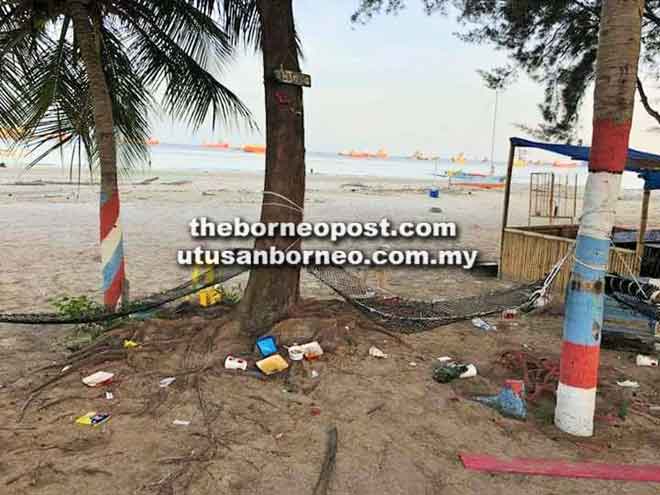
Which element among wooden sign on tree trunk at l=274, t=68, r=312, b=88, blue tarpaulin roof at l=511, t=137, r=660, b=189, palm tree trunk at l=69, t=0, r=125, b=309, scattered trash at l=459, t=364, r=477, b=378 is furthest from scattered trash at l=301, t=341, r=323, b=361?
blue tarpaulin roof at l=511, t=137, r=660, b=189

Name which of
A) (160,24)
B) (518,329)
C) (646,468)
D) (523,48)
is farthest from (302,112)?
(523,48)

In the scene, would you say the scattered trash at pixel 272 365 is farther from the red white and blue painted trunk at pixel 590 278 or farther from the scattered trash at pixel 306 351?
the red white and blue painted trunk at pixel 590 278

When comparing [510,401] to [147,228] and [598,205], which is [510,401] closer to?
[598,205]

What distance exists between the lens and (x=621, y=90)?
272 centimetres

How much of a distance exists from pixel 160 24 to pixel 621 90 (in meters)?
4.18

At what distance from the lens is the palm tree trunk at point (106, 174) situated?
174 inches

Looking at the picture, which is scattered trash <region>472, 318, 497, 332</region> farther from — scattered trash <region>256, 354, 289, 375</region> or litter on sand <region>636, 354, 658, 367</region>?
scattered trash <region>256, 354, 289, 375</region>

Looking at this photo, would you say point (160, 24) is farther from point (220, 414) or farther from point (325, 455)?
point (325, 455)

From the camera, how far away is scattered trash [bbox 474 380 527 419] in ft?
10.00

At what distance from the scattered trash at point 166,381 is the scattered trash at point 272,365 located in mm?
557

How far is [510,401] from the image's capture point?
3090mm

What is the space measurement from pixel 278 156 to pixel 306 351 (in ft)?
4.95

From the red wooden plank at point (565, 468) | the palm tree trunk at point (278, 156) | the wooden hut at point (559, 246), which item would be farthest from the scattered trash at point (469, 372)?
the wooden hut at point (559, 246)

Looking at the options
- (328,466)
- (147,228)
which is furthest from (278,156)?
(147,228)
